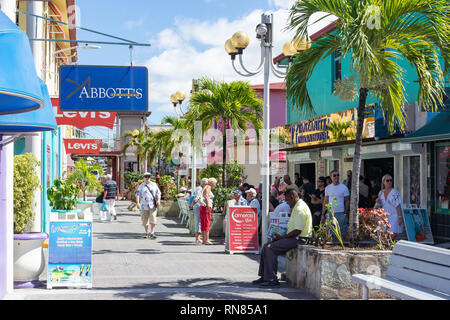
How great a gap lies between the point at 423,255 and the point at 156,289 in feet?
12.8

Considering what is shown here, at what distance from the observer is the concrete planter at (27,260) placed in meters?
8.36

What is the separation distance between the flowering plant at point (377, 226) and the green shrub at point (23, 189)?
Result: 5072 millimetres

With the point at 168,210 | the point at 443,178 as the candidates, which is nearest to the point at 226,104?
the point at 443,178

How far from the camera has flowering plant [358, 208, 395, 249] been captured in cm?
833

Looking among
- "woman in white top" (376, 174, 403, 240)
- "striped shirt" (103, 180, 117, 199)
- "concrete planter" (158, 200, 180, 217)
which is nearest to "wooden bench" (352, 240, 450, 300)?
"woman in white top" (376, 174, 403, 240)

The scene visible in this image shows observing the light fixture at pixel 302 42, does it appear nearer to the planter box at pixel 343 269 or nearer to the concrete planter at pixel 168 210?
the planter box at pixel 343 269

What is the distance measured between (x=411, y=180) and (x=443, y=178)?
5.34 ft

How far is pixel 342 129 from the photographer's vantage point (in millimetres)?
18250

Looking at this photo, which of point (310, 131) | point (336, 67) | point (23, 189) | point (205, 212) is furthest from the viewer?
point (336, 67)

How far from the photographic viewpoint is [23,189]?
8594mm

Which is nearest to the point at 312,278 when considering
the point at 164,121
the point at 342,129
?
the point at 342,129

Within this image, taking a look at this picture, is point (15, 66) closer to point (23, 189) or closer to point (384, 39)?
point (23, 189)

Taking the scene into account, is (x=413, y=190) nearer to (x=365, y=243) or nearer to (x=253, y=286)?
(x=365, y=243)

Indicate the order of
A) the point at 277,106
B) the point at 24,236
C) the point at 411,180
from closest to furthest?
the point at 24,236 < the point at 411,180 < the point at 277,106
